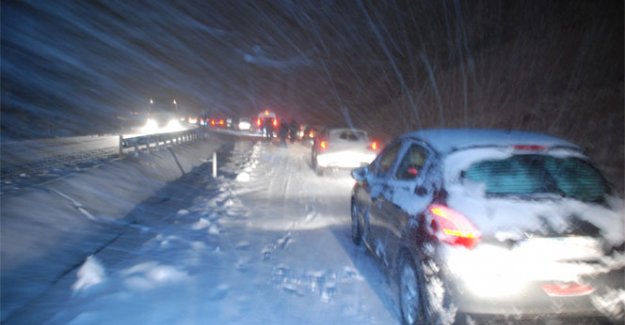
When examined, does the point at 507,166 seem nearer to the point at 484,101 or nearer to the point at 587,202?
the point at 587,202

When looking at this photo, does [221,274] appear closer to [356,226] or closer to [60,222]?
[356,226]

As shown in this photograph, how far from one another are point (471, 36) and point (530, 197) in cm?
3859

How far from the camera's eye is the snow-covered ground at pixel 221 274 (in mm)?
4242

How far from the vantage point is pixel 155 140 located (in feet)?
54.6

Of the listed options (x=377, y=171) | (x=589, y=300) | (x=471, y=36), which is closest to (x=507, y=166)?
(x=589, y=300)

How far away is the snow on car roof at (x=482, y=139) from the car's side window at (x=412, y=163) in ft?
0.46

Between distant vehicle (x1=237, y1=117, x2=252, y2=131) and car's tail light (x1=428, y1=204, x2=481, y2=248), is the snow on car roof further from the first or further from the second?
distant vehicle (x1=237, y1=117, x2=252, y2=131)

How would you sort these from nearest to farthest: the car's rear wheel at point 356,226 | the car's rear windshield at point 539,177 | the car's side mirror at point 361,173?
the car's rear windshield at point 539,177, the car's side mirror at point 361,173, the car's rear wheel at point 356,226

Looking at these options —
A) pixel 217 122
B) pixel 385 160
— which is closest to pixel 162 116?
pixel 217 122

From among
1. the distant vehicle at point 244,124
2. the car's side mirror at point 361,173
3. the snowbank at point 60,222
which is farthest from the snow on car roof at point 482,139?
the distant vehicle at point 244,124

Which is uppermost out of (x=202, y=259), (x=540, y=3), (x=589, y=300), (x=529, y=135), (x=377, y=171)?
(x=540, y=3)

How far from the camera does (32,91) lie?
57.5 m

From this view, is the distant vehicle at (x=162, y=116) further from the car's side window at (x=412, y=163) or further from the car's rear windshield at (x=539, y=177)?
the car's rear windshield at (x=539, y=177)

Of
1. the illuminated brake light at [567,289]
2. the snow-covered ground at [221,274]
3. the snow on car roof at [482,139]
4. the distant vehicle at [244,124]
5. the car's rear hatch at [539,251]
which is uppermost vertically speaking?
the distant vehicle at [244,124]
